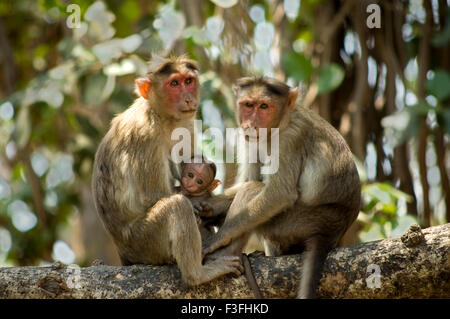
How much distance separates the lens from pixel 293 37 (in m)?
10.2

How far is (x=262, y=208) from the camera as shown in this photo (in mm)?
5637

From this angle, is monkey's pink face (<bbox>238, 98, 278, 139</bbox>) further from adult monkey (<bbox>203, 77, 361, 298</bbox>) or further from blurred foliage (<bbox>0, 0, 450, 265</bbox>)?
blurred foliage (<bbox>0, 0, 450, 265</bbox>)

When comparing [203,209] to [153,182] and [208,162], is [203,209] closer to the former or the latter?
[208,162]

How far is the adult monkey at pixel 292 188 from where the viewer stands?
5617mm

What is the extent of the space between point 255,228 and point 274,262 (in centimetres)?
55

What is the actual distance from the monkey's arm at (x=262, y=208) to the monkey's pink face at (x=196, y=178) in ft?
1.66

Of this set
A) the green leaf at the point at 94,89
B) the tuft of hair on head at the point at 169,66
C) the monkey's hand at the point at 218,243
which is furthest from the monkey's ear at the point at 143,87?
the green leaf at the point at 94,89

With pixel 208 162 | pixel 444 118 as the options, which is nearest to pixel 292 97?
pixel 208 162

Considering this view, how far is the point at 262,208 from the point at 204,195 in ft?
2.59

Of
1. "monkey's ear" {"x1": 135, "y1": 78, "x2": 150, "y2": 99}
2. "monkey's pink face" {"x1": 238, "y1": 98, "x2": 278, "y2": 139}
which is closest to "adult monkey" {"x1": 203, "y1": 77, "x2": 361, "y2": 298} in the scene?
"monkey's pink face" {"x1": 238, "y1": 98, "x2": 278, "y2": 139}

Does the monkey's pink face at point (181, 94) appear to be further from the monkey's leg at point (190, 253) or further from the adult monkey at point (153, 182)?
the monkey's leg at point (190, 253)

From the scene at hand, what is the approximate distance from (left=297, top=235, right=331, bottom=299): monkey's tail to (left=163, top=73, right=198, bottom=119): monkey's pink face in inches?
67.0

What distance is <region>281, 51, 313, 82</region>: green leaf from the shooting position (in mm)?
8227
